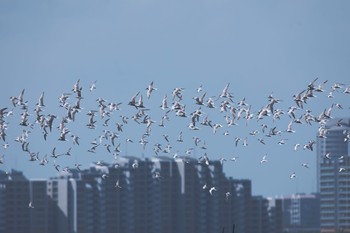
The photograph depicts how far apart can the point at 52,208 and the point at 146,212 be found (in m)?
17.1

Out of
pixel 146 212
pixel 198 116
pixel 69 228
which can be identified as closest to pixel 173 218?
pixel 146 212

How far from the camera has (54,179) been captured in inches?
7264

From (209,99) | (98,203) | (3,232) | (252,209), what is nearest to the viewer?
(209,99)

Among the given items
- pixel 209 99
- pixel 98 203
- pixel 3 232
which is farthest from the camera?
pixel 98 203

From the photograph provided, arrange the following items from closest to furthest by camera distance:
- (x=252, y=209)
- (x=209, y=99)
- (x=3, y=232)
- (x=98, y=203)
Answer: (x=209, y=99) → (x=3, y=232) → (x=98, y=203) → (x=252, y=209)

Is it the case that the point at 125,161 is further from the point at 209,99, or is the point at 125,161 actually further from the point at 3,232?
the point at 209,99

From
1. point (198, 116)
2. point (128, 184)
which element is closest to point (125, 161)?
point (128, 184)

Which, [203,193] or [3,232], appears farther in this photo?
[203,193]

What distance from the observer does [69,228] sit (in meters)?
174

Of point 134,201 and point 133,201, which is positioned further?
point 134,201

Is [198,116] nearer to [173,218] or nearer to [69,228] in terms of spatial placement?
[69,228]

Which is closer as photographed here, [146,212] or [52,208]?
[52,208]

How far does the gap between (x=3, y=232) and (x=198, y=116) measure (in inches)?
3373

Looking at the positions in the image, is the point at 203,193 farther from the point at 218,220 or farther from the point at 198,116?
the point at 198,116
